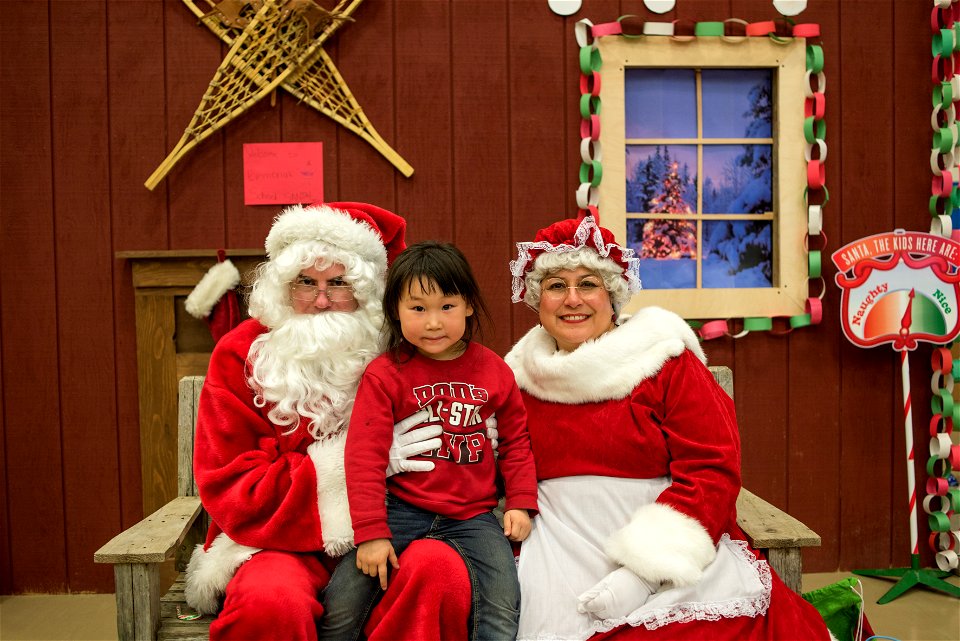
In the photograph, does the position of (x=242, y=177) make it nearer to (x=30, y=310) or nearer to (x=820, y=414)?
(x=30, y=310)

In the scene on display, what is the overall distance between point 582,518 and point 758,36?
2.16 m

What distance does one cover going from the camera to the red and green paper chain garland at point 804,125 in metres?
2.81

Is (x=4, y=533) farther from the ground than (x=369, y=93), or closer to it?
closer to it

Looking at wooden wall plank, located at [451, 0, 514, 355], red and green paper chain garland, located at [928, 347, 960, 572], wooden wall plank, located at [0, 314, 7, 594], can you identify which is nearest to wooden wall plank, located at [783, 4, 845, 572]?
red and green paper chain garland, located at [928, 347, 960, 572]

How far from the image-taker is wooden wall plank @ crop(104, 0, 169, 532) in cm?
281

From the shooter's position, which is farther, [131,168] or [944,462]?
[944,462]

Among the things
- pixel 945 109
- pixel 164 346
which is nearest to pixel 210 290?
pixel 164 346

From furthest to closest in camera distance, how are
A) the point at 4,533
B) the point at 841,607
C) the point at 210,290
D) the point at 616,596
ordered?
the point at 4,533 < the point at 210,290 < the point at 841,607 < the point at 616,596

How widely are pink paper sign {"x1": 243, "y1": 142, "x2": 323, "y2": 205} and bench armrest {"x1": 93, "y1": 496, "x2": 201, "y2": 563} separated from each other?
1.29 m

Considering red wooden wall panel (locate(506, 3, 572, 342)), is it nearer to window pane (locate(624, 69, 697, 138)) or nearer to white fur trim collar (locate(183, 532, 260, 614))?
window pane (locate(624, 69, 697, 138))

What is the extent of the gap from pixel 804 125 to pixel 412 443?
2168mm

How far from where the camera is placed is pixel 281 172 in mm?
2842

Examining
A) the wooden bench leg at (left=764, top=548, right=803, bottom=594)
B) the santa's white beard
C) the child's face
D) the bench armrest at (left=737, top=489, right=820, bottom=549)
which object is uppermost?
the child's face

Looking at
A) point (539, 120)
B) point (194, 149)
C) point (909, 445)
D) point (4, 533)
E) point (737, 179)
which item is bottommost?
point (4, 533)
